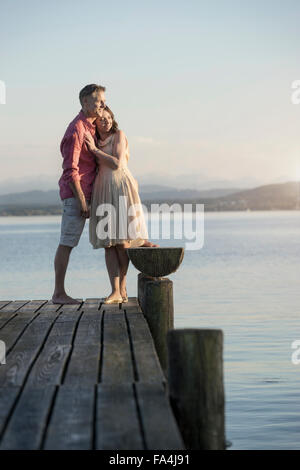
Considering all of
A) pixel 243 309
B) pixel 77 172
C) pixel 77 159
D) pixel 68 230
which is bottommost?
pixel 243 309

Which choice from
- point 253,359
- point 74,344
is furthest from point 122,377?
point 253,359

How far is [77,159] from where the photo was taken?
6.59 m

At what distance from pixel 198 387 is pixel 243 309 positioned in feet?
34.0

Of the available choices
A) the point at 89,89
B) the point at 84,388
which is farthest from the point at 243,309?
the point at 84,388

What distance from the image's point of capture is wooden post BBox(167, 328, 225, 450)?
145 inches

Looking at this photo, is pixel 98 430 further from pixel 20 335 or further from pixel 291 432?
pixel 291 432

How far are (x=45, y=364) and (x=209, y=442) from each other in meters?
1.10

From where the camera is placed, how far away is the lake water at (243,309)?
6914mm

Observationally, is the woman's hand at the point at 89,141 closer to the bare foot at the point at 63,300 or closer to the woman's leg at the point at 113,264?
the woman's leg at the point at 113,264

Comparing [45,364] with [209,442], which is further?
[45,364]

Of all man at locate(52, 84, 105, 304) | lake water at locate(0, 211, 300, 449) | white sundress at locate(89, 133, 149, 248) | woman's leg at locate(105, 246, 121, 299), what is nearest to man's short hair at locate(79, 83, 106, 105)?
man at locate(52, 84, 105, 304)

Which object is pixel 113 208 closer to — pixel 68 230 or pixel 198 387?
pixel 68 230

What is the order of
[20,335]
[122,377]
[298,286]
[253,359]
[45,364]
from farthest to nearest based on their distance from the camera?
[298,286] → [253,359] → [20,335] → [45,364] → [122,377]

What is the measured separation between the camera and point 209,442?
3.71 metres
